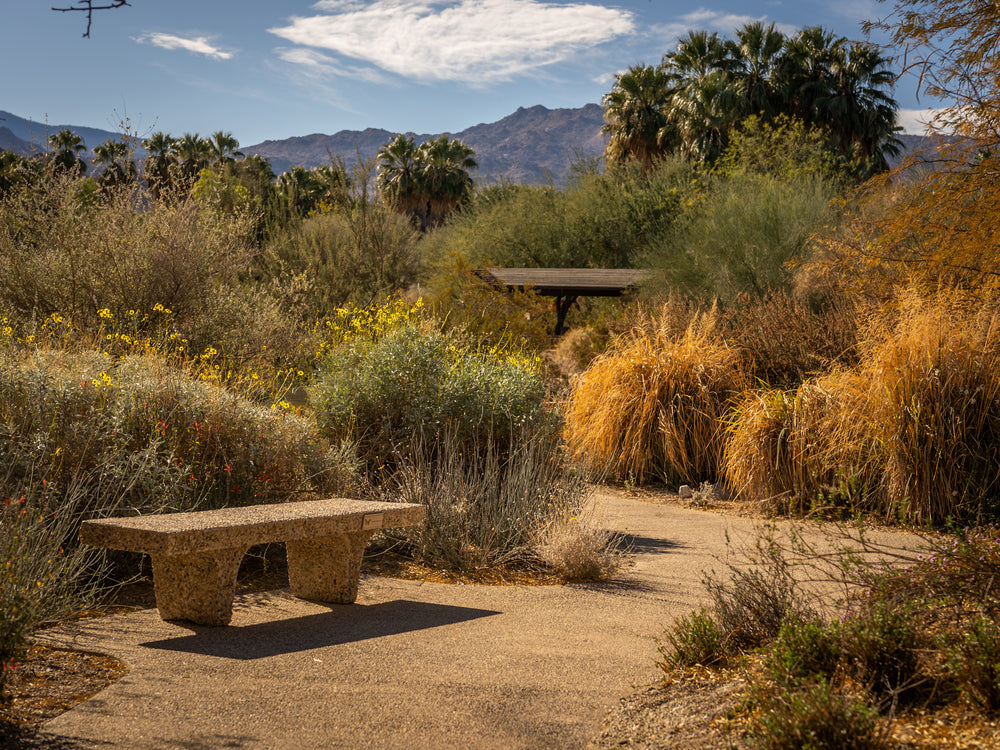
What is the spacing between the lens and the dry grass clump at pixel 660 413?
998cm

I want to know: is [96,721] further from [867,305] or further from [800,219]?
[800,219]

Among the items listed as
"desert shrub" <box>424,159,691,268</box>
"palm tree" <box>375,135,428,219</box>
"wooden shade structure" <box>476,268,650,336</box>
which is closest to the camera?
"wooden shade structure" <box>476,268,650,336</box>

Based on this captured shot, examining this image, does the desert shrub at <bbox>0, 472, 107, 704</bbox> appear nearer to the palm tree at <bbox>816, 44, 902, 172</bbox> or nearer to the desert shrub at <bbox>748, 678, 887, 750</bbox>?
the desert shrub at <bbox>748, 678, 887, 750</bbox>

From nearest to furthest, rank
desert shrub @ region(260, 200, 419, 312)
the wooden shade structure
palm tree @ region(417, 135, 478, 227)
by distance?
desert shrub @ region(260, 200, 419, 312), the wooden shade structure, palm tree @ region(417, 135, 478, 227)

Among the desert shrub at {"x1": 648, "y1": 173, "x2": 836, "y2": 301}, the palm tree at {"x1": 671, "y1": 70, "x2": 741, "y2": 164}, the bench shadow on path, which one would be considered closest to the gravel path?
the bench shadow on path

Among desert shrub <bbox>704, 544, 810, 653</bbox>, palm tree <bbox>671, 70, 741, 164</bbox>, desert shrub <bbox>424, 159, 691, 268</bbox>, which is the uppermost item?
palm tree <bbox>671, 70, 741, 164</bbox>

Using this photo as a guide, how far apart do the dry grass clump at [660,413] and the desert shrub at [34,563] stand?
579 centimetres

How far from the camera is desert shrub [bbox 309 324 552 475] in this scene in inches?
305

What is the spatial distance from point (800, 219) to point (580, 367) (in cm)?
476

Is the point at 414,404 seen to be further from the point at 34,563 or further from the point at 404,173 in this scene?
the point at 404,173

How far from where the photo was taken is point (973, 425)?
25.3 feet

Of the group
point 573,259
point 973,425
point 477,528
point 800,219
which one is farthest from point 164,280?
point 573,259

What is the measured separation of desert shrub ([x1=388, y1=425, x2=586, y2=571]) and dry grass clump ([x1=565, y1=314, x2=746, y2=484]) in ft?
8.52

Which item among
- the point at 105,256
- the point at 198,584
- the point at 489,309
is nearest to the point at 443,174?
the point at 489,309
